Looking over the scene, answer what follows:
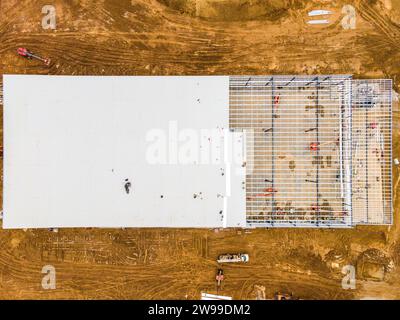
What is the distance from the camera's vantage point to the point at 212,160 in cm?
970

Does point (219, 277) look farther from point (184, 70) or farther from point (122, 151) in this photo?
point (184, 70)

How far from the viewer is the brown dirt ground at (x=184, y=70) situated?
10781 mm

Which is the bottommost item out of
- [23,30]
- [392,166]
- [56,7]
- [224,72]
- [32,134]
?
[392,166]

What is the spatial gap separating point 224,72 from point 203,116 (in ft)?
7.34

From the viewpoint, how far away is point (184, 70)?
1083 centimetres

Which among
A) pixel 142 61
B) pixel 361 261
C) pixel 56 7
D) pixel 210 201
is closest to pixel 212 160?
pixel 210 201

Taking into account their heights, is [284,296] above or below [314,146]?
below

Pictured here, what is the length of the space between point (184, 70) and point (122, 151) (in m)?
3.74

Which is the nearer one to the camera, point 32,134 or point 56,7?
point 32,134

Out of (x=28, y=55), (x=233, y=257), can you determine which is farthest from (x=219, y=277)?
(x=28, y=55)

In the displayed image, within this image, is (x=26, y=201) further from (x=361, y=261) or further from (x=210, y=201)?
(x=361, y=261)

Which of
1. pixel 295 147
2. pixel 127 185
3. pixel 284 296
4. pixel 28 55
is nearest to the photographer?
pixel 127 185

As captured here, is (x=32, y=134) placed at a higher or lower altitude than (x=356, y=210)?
higher

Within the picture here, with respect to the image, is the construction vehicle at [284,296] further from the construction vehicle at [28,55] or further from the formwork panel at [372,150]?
the construction vehicle at [28,55]
